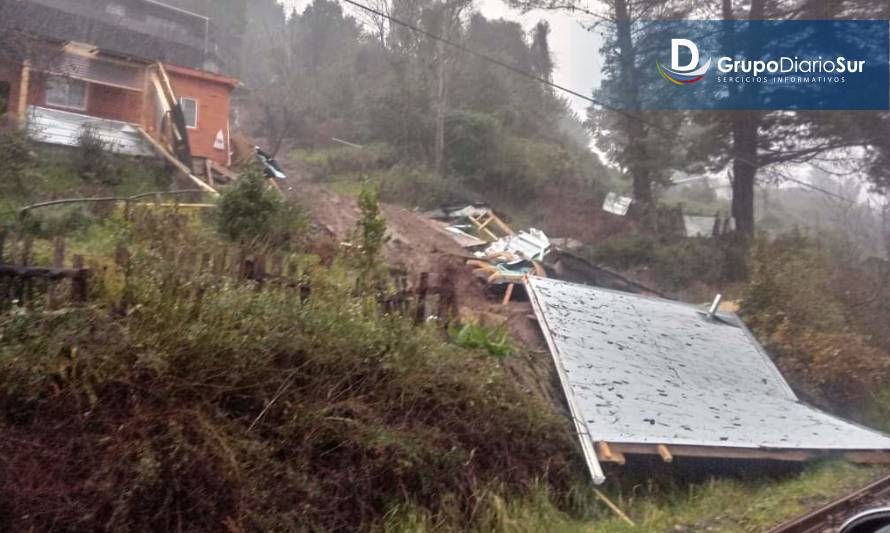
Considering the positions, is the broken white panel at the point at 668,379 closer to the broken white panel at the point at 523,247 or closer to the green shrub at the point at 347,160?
the broken white panel at the point at 523,247

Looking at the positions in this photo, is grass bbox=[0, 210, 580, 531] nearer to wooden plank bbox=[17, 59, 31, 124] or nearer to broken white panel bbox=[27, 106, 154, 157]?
broken white panel bbox=[27, 106, 154, 157]

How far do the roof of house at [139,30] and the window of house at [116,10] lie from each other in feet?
0.62

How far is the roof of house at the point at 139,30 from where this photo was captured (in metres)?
23.7

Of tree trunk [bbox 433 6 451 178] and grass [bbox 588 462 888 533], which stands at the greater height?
tree trunk [bbox 433 6 451 178]

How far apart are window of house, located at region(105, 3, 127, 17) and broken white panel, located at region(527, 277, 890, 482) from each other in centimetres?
2687

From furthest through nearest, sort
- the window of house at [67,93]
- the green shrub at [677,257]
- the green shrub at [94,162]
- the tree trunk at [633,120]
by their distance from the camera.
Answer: the tree trunk at [633,120] → the green shrub at [677,257] → the window of house at [67,93] → the green shrub at [94,162]

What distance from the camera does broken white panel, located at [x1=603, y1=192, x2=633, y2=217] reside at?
21.6 meters

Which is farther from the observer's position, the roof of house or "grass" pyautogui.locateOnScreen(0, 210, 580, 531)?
the roof of house

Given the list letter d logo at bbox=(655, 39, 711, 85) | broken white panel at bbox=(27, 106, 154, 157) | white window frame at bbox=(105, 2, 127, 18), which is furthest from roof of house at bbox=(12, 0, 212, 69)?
letter d logo at bbox=(655, 39, 711, 85)

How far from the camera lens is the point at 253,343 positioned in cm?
535

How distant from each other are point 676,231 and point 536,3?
7437 millimetres

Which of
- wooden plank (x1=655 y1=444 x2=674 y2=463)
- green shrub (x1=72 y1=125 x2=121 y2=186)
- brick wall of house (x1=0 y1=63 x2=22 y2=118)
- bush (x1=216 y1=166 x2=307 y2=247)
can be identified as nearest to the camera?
wooden plank (x1=655 y1=444 x2=674 y2=463)

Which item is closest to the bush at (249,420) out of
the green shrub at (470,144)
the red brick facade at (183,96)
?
the red brick facade at (183,96)

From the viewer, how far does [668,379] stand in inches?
337
